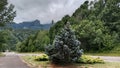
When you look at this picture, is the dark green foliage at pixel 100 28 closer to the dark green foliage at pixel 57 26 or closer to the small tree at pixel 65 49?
the dark green foliage at pixel 57 26

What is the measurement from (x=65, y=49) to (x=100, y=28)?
36.2 metres

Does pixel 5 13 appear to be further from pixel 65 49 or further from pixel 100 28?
pixel 100 28

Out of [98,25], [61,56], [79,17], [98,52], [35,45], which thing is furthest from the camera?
[35,45]

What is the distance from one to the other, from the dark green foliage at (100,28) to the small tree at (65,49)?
30.1 m

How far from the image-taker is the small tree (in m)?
20.6

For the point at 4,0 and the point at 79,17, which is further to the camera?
the point at 79,17

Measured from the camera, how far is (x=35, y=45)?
82.2 metres

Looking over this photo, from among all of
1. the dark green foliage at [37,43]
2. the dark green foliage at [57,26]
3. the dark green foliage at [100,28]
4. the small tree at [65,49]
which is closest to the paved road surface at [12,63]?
the small tree at [65,49]

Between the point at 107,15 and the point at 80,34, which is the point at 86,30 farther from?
the point at 107,15

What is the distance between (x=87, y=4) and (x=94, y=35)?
70.8 feet

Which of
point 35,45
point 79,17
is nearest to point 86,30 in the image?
point 79,17

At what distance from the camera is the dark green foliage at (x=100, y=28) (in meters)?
51.8

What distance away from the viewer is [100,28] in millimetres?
55844

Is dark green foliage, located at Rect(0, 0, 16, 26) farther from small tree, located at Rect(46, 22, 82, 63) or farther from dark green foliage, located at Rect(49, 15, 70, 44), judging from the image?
dark green foliage, located at Rect(49, 15, 70, 44)
